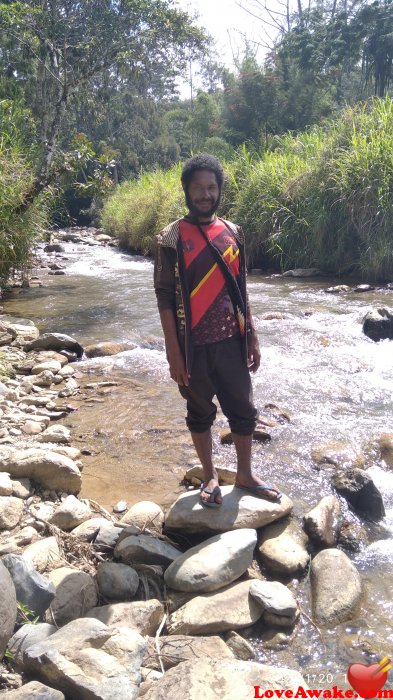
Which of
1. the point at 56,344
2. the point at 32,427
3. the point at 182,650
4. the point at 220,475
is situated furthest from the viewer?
the point at 56,344

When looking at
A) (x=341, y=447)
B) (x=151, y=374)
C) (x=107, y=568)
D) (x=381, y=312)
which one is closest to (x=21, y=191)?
(x=151, y=374)

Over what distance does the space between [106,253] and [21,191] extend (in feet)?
25.1

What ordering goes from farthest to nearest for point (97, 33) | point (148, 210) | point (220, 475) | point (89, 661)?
1. point (148, 210)
2. point (97, 33)
3. point (220, 475)
4. point (89, 661)

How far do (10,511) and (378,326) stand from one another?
4.79 meters

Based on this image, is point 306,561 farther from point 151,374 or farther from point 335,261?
point 335,261

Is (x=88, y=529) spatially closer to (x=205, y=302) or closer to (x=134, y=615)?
(x=134, y=615)

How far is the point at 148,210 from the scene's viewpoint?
1438cm

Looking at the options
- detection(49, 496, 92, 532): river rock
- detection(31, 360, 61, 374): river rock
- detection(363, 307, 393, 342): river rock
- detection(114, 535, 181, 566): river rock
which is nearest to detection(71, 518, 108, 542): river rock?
detection(49, 496, 92, 532): river rock

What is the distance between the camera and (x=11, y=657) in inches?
69.9

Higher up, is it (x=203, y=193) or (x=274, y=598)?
(x=203, y=193)

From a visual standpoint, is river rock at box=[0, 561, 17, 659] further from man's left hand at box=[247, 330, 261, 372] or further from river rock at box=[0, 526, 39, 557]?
man's left hand at box=[247, 330, 261, 372]

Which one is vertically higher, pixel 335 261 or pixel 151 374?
pixel 335 261

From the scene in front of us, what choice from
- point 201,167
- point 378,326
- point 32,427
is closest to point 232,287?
point 201,167

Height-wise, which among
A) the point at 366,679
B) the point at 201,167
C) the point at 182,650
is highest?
the point at 201,167
